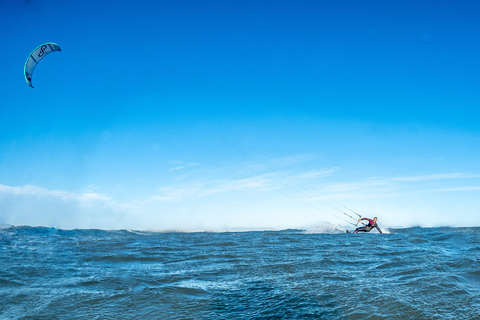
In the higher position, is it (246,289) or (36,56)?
(36,56)

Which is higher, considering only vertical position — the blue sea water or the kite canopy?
the kite canopy

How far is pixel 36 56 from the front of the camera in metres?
16.8

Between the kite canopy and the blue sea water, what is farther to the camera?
the kite canopy

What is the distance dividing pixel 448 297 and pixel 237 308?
478 cm

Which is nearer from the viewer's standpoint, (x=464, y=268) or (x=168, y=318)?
(x=168, y=318)

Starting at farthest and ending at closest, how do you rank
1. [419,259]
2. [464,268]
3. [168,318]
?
[419,259] → [464,268] → [168,318]

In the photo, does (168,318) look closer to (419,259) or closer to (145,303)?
(145,303)

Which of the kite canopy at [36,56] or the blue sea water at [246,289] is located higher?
the kite canopy at [36,56]

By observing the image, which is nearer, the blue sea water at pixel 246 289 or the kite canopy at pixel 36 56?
the blue sea water at pixel 246 289

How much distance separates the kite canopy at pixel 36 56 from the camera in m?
15.9

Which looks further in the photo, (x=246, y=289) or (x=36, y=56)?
(x=36, y=56)

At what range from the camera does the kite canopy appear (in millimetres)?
15859

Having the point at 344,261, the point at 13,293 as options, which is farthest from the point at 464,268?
the point at 13,293

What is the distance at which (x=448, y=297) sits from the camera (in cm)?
612
